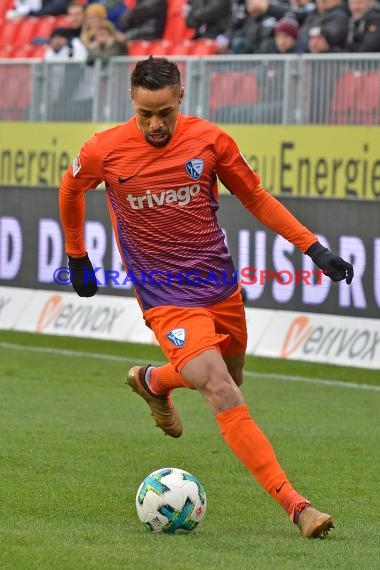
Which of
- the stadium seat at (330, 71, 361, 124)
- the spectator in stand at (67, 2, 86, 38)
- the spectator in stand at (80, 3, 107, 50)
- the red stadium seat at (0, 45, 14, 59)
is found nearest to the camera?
the stadium seat at (330, 71, 361, 124)

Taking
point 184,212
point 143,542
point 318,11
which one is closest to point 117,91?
point 318,11

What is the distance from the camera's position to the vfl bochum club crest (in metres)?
7.41

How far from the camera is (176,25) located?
20.7 meters

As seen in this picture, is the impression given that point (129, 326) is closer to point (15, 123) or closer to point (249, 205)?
point (15, 123)

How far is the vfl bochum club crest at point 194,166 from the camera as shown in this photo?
7410 mm

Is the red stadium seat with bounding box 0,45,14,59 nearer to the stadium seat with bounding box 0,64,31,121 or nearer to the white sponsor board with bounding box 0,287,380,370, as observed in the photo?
the stadium seat with bounding box 0,64,31,121

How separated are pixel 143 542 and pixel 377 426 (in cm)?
473

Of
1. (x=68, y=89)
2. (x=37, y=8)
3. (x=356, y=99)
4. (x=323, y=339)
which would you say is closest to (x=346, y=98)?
(x=356, y=99)

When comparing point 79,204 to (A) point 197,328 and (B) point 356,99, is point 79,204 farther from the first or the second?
(B) point 356,99

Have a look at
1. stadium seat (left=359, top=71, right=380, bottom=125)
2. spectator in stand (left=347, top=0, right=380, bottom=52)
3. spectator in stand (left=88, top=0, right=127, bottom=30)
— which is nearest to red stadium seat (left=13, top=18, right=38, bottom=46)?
spectator in stand (left=88, top=0, right=127, bottom=30)

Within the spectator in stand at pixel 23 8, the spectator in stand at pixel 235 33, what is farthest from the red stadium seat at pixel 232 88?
the spectator in stand at pixel 23 8

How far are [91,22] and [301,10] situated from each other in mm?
2976

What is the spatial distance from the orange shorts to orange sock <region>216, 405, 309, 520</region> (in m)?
0.38

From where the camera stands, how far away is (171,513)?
7.00 meters
